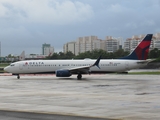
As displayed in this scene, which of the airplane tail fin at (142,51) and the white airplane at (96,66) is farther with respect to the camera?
the airplane tail fin at (142,51)

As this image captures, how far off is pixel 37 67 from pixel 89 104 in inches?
1221

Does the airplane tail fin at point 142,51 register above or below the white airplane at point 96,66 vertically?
above

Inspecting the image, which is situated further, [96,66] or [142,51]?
[142,51]

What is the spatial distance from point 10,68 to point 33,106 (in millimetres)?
32388

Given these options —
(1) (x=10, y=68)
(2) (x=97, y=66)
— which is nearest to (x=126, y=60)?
(2) (x=97, y=66)

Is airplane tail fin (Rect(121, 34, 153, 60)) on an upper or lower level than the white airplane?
upper

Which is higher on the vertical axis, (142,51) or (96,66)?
(142,51)

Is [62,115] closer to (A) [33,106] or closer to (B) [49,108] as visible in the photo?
(B) [49,108]

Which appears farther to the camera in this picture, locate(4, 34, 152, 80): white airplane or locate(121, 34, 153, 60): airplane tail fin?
locate(121, 34, 153, 60): airplane tail fin

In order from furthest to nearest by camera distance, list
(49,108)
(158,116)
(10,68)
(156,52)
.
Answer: (156,52)
(10,68)
(49,108)
(158,116)

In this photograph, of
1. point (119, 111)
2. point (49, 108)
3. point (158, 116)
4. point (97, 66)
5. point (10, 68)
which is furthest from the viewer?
point (10, 68)

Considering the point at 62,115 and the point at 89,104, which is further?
the point at 89,104

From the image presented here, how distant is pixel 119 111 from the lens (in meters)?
16.6

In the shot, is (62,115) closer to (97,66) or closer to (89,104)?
(89,104)
